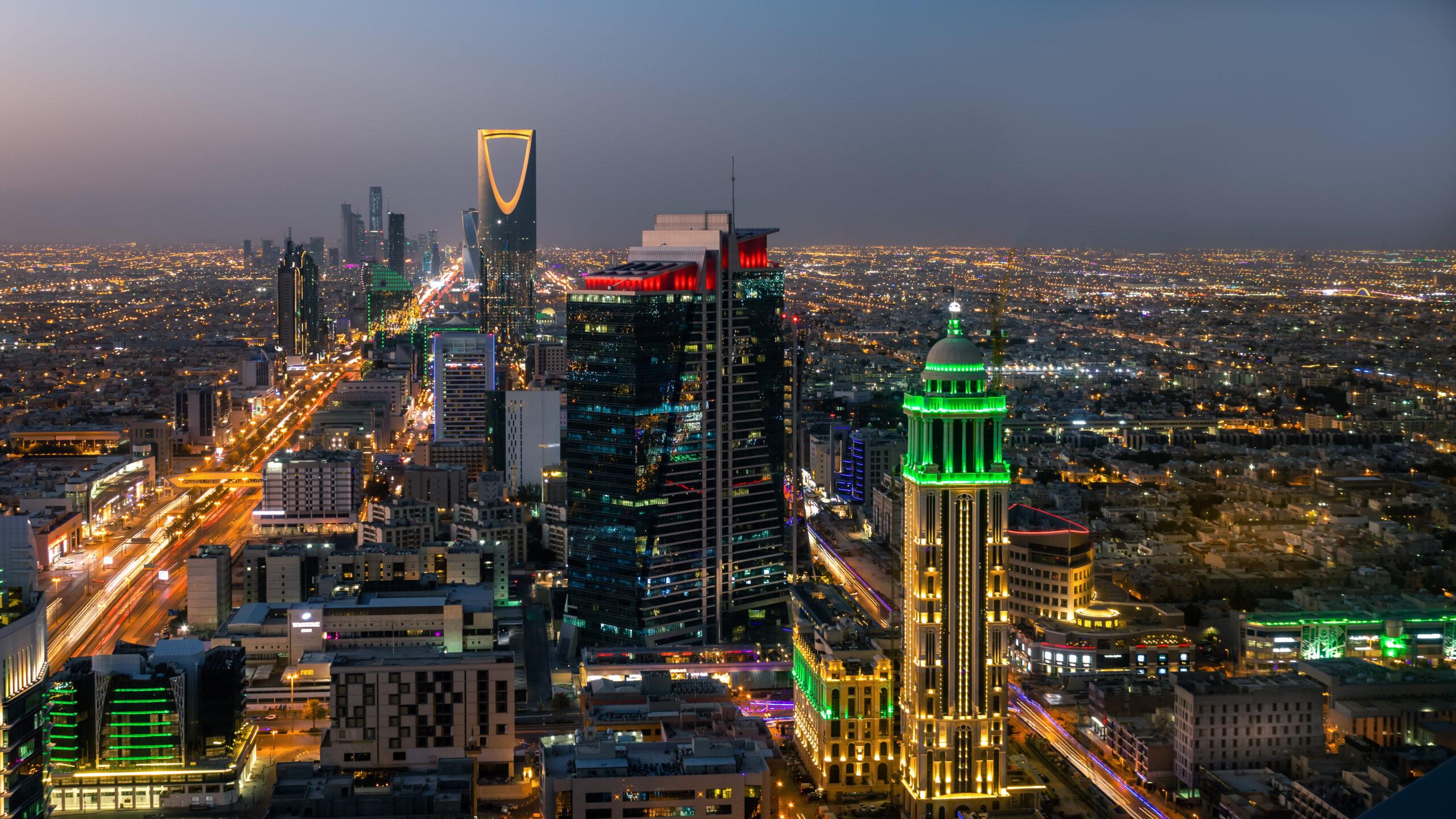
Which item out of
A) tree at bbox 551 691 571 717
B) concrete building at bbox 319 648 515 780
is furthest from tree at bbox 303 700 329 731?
tree at bbox 551 691 571 717

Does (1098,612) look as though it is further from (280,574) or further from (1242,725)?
(280,574)

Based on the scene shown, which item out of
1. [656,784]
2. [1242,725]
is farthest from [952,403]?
[656,784]

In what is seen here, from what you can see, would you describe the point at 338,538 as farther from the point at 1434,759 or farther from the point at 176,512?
the point at 1434,759

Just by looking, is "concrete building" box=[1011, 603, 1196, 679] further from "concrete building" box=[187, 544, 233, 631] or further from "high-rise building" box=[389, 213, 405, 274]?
"high-rise building" box=[389, 213, 405, 274]

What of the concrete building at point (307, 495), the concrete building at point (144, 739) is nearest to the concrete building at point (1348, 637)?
the concrete building at point (144, 739)

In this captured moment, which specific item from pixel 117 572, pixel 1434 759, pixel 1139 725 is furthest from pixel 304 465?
pixel 1434 759

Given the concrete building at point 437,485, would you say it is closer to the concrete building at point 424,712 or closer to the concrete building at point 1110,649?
the concrete building at point 424,712

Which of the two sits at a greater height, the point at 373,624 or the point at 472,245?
the point at 472,245
